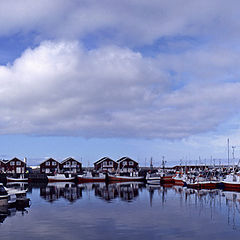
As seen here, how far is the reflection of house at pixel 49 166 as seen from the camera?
130 m

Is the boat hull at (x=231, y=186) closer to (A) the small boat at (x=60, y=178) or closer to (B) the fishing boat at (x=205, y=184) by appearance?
(B) the fishing boat at (x=205, y=184)

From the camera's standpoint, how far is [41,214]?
4125 cm

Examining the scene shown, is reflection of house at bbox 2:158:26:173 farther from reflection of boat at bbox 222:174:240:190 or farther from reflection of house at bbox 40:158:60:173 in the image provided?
reflection of boat at bbox 222:174:240:190

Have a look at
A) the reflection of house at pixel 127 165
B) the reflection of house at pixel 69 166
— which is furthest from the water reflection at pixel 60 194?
the reflection of house at pixel 127 165

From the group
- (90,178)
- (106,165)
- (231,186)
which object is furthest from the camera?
(106,165)

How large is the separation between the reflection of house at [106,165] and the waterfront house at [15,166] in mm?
28353

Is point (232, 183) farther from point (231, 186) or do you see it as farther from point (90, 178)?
point (90, 178)

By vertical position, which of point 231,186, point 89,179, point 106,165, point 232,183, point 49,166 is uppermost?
point 49,166

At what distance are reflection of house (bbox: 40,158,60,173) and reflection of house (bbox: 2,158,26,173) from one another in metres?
7.50

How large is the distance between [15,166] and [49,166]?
12986mm

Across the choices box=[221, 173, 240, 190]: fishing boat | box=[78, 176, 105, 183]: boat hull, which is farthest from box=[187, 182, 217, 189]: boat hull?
box=[78, 176, 105, 183]: boat hull

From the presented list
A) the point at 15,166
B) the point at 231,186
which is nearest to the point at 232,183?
the point at 231,186

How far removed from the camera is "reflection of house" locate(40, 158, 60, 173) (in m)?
130

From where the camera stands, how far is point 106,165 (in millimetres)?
135750
